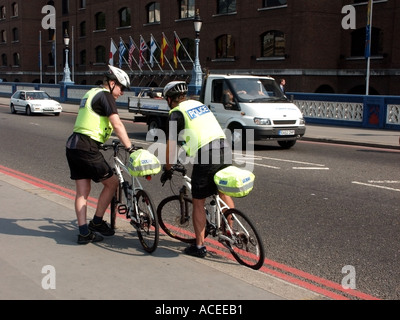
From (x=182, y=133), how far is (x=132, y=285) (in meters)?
1.57

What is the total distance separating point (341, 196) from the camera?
8211 mm

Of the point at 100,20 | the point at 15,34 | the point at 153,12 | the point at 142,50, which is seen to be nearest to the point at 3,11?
the point at 15,34

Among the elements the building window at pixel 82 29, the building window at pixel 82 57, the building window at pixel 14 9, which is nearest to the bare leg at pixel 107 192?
the building window at pixel 82 57

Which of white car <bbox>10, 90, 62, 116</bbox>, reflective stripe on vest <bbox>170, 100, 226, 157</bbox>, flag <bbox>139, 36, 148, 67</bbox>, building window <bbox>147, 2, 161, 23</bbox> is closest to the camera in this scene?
reflective stripe on vest <bbox>170, 100, 226, 157</bbox>

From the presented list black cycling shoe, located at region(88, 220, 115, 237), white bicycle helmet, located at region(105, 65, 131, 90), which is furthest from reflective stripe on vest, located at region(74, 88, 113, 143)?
black cycling shoe, located at region(88, 220, 115, 237)

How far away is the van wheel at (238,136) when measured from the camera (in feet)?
46.0

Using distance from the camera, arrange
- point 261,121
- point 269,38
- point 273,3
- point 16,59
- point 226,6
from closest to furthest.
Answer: point 261,121 → point 273,3 → point 269,38 → point 226,6 → point 16,59

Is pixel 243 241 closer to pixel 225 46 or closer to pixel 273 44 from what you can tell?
pixel 273 44

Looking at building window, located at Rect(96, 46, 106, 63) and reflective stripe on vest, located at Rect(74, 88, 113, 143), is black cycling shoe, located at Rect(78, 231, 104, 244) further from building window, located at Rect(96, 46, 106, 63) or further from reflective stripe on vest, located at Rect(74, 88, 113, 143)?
building window, located at Rect(96, 46, 106, 63)

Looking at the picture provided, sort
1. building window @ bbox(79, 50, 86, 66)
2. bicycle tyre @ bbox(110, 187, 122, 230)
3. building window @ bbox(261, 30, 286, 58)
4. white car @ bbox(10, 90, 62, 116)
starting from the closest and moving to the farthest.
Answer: bicycle tyre @ bbox(110, 187, 122, 230)
white car @ bbox(10, 90, 62, 116)
building window @ bbox(261, 30, 286, 58)
building window @ bbox(79, 50, 86, 66)

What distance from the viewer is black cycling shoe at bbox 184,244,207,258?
5133 mm

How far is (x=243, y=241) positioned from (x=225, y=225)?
252mm

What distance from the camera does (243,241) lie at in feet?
16.4
